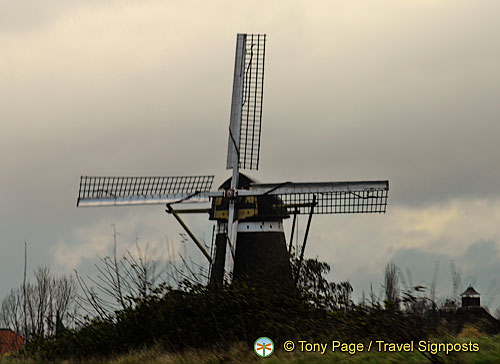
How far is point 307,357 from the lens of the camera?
12664mm

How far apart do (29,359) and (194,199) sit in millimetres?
7524

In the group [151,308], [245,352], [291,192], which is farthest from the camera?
[291,192]

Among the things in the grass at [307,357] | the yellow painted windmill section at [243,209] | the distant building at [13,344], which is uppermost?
the yellow painted windmill section at [243,209]

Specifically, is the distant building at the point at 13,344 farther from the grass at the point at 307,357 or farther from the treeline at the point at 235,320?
the grass at the point at 307,357

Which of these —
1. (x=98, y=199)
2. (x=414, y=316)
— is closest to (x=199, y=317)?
(x=414, y=316)

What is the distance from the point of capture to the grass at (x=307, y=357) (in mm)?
11414

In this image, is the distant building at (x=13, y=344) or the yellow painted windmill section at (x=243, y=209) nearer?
the distant building at (x=13, y=344)

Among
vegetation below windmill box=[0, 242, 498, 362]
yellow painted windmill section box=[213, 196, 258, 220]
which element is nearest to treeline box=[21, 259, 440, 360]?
vegetation below windmill box=[0, 242, 498, 362]

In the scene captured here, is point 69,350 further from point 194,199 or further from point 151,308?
point 194,199

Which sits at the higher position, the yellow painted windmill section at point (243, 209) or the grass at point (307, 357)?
the yellow painted windmill section at point (243, 209)

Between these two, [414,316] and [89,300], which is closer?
[414,316]

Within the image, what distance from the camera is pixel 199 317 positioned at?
15.7 meters

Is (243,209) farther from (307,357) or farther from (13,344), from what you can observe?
(307,357)

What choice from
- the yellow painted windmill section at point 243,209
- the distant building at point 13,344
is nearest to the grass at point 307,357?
the yellow painted windmill section at point 243,209
